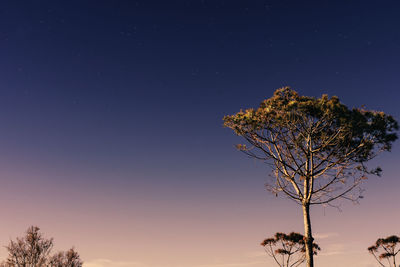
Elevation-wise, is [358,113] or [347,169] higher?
[358,113]

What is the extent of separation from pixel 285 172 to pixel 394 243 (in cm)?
2114

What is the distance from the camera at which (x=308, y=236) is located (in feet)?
60.4

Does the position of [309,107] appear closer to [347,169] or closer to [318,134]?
[318,134]

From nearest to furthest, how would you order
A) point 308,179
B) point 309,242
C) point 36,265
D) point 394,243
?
point 309,242
point 308,179
point 394,243
point 36,265

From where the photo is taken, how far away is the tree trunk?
1820 cm

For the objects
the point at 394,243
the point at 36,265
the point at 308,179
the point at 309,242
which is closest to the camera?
the point at 309,242

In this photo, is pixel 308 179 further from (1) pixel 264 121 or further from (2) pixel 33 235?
(2) pixel 33 235

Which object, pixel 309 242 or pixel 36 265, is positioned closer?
pixel 309 242

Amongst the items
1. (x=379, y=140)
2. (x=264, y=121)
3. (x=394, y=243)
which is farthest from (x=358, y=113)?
(x=394, y=243)

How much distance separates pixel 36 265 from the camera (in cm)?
3791

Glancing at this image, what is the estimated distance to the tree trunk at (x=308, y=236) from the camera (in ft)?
59.7

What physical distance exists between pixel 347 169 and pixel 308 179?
2711 mm

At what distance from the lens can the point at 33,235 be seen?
1497 inches

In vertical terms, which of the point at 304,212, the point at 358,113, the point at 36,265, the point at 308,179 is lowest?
the point at 36,265
